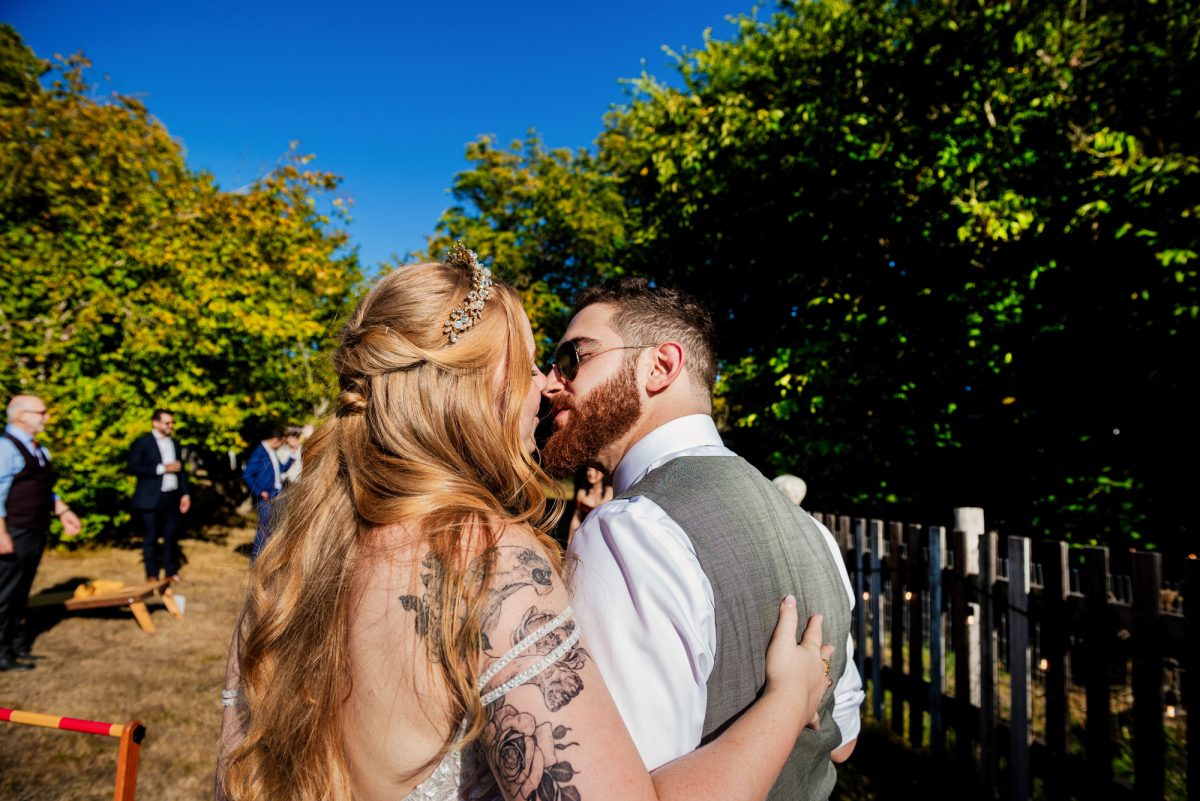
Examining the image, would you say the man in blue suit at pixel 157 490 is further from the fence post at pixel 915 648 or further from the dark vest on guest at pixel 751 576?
the dark vest on guest at pixel 751 576

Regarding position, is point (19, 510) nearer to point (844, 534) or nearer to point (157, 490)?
point (157, 490)

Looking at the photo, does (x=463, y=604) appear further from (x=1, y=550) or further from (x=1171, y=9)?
(x=1171, y=9)

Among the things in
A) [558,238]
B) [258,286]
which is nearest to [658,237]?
[258,286]

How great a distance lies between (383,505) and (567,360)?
1130mm

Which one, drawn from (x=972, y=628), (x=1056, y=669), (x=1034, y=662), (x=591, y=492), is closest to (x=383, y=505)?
(x=1056, y=669)

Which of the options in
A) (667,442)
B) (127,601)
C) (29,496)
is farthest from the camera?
(127,601)

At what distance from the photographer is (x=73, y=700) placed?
5.64 meters

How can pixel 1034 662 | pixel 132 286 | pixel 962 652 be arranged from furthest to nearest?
1. pixel 132 286
2. pixel 1034 662
3. pixel 962 652

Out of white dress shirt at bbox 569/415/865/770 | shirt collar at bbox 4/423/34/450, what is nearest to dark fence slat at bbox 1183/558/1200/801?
white dress shirt at bbox 569/415/865/770

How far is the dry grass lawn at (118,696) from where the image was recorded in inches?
176

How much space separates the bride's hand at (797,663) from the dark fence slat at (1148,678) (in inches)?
109

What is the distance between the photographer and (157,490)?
938 centimetres

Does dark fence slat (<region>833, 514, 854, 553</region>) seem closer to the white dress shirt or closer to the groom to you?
the groom

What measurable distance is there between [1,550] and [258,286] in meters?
7.21
